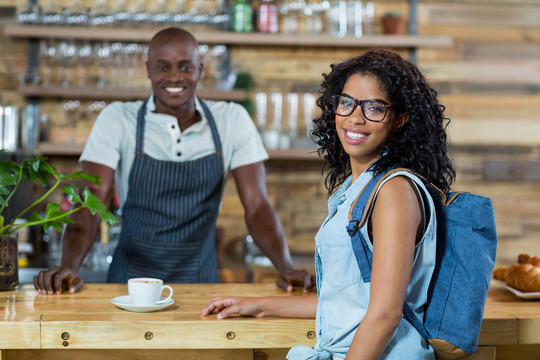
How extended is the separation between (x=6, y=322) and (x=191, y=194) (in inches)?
42.0

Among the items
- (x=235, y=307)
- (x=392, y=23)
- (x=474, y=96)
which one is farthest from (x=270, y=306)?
(x=474, y=96)

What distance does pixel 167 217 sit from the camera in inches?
101

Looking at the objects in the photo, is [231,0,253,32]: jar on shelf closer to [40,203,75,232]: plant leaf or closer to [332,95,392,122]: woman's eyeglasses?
[40,203,75,232]: plant leaf

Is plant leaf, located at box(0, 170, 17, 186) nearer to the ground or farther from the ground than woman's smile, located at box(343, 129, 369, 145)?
nearer to the ground

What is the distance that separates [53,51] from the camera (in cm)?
399

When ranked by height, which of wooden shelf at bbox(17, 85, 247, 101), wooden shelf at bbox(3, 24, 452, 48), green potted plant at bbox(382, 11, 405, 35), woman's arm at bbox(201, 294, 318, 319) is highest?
green potted plant at bbox(382, 11, 405, 35)

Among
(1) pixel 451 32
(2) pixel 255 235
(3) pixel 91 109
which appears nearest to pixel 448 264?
(2) pixel 255 235

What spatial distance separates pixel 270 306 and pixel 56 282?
631 millimetres

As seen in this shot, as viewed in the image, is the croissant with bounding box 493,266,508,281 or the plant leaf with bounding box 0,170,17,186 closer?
the plant leaf with bounding box 0,170,17,186

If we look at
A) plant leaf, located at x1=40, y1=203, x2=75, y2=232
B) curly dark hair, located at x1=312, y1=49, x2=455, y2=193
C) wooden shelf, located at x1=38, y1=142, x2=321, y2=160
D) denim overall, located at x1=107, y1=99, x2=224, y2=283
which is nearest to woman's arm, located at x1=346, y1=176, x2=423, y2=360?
curly dark hair, located at x1=312, y1=49, x2=455, y2=193

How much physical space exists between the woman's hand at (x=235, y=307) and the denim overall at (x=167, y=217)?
2.69 ft

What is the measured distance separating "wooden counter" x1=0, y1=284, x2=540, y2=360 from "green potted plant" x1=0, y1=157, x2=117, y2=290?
3.7 inches

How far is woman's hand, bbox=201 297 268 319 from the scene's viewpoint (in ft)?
5.55

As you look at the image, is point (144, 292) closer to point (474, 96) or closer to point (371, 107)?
point (371, 107)
